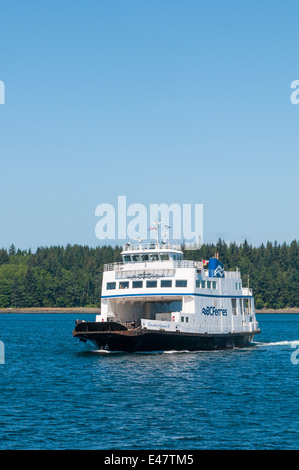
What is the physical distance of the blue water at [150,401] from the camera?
1083 inches

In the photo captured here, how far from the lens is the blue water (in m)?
27.5

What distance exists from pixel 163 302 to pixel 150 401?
28.5 m

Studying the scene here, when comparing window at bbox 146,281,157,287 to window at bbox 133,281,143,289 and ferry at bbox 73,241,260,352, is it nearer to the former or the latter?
ferry at bbox 73,241,260,352

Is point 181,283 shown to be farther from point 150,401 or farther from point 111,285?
point 150,401

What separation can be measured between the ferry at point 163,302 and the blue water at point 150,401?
1332mm

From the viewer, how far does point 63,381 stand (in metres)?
42.5

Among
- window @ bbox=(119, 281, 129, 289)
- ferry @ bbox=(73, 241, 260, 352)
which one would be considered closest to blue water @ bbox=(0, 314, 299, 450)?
ferry @ bbox=(73, 241, 260, 352)

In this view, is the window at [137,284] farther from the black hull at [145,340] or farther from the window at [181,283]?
the black hull at [145,340]

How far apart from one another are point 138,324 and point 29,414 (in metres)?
21.9

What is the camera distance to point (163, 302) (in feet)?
209

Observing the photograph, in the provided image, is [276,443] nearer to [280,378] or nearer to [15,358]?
[280,378]

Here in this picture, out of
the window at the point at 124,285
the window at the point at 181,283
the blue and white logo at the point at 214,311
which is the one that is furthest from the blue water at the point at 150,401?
the window at the point at 124,285
